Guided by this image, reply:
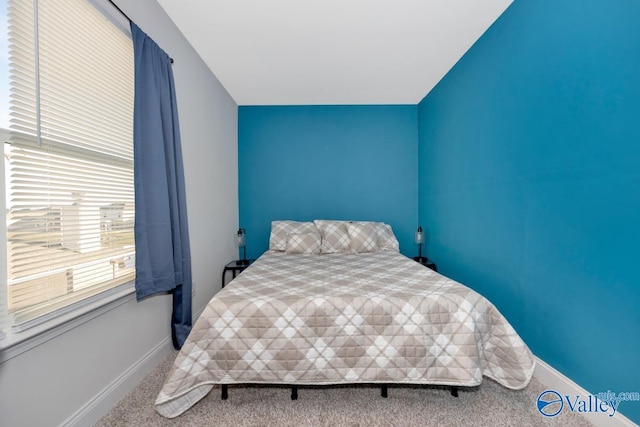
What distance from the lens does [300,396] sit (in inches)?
61.1

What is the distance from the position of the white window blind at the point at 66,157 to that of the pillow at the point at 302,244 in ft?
5.00

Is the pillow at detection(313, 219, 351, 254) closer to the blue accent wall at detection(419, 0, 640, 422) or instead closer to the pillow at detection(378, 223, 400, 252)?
the pillow at detection(378, 223, 400, 252)

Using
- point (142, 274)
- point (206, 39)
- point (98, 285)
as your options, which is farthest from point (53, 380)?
point (206, 39)

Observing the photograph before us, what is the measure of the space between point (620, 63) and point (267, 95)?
9.81 ft

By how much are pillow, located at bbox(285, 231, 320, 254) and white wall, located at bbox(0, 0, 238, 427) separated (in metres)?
0.81

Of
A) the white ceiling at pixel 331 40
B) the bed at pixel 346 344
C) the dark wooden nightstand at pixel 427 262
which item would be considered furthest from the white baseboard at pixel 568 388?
the white ceiling at pixel 331 40

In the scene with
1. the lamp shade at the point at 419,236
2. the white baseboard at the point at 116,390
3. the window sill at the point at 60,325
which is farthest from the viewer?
the lamp shade at the point at 419,236

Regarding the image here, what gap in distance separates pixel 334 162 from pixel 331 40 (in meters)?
1.56

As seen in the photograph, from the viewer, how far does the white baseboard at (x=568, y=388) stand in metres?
1.20

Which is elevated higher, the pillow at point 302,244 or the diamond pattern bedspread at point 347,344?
the pillow at point 302,244

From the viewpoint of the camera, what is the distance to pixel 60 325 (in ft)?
3.88

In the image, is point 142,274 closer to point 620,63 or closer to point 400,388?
point 400,388

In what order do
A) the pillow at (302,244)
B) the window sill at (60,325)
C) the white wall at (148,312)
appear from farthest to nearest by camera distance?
the pillow at (302,244) < the white wall at (148,312) < the window sill at (60,325)

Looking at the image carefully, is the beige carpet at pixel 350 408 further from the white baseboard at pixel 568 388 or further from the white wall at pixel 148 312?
the white wall at pixel 148 312
